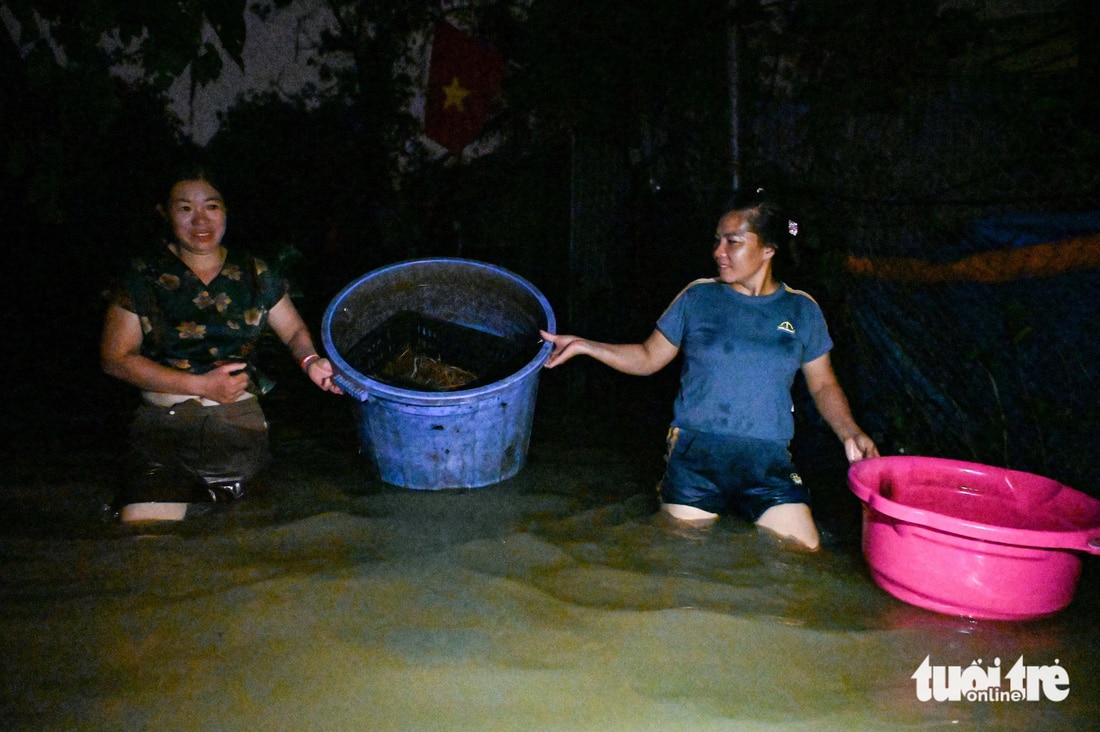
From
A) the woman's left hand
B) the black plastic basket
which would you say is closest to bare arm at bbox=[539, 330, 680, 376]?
the black plastic basket

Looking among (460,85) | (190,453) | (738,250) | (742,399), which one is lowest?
(190,453)

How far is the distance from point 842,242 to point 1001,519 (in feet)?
5.98

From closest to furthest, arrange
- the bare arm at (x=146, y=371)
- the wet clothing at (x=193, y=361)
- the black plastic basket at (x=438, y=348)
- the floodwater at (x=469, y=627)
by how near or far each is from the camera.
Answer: the floodwater at (x=469, y=627) → the bare arm at (x=146, y=371) → the wet clothing at (x=193, y=361) → the black plastic basket at (x=438, y=348)

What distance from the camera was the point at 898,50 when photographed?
4551 mm

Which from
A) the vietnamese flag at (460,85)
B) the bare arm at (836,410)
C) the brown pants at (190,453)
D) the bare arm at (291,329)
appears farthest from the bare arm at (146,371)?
the vietnamese flag at (460,85)

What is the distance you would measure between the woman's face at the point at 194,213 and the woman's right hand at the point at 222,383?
526mm

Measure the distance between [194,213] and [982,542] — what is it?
9.81 ft

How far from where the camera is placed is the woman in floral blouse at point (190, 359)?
3.10m

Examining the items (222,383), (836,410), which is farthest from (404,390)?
(836,410)

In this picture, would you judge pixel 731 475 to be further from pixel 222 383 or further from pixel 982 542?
pixel 222 383

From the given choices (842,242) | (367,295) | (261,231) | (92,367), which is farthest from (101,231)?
(842,242)

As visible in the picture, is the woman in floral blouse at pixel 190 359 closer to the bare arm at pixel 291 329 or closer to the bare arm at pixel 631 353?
Answer: the bare arm at pixel 291 329

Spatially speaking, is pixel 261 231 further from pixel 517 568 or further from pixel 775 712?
pixel 775 712

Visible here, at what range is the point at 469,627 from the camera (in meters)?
2.31
